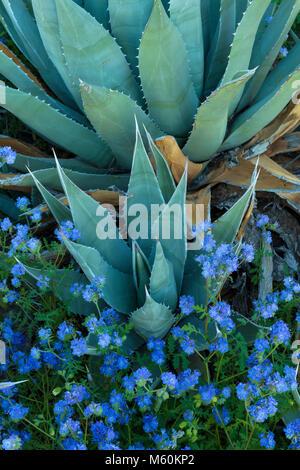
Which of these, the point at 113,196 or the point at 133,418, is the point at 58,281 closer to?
the point at 113,196

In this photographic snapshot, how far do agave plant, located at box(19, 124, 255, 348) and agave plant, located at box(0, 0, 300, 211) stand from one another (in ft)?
0.74

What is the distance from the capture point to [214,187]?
2174mm

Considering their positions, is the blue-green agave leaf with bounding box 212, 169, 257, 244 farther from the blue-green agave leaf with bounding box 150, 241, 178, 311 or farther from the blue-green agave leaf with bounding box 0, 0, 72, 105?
the blue-green agave leaf with bounding box 0, 0, 72, 105

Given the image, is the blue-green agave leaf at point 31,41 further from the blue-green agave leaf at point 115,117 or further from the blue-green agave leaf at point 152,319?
the blue-green agave leaf at point 152,319

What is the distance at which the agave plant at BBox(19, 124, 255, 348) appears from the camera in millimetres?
1610

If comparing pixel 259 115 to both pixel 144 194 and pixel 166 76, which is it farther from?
pixel 144 194

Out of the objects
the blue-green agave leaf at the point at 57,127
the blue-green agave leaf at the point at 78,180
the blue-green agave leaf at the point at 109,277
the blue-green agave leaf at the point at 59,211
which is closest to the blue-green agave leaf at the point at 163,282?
the blue-green agave leaf at the point at 109,277

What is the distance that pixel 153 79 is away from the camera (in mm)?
1832

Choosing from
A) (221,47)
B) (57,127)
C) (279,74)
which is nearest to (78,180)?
(57,127)

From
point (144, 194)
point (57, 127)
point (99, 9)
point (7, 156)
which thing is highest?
point (99, 9)

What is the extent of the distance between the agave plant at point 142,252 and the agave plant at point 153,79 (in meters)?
0.23

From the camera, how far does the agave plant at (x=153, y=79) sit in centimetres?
177

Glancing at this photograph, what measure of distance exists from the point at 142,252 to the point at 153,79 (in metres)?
0.59
